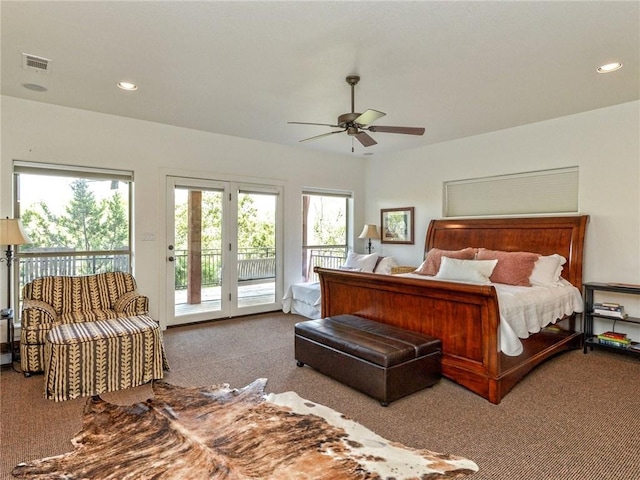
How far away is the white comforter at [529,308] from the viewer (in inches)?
112

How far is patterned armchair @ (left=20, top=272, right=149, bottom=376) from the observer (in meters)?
3.23

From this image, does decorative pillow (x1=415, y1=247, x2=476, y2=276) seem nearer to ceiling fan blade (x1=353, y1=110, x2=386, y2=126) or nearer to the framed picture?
the framed picture

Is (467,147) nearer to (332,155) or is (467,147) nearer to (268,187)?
(332,155)

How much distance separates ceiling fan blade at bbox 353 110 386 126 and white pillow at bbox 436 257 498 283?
2.04 m

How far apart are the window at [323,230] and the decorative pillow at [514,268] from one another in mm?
2983

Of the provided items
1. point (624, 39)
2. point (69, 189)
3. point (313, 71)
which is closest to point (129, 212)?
point (69, 189)

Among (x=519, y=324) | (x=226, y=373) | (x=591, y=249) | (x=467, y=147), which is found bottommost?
(x=226, y=373)

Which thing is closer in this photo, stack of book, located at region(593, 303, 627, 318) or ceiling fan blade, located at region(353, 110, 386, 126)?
ceiling fan blade, located at region(353, 110, 386, 126)

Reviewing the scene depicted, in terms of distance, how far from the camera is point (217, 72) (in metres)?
3.21

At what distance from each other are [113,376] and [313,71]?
307 centimetres

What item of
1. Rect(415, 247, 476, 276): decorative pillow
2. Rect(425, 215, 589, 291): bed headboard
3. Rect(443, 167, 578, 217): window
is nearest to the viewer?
Rect(425, 215, 589, 291): bed headboard

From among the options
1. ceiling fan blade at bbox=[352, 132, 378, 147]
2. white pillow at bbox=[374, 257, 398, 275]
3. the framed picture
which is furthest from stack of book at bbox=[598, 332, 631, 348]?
ceiling fan blade at bbox=[352, 132, 378, 147]

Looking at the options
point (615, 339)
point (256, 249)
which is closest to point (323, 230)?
point (256, 249)

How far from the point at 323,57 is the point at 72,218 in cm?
348
